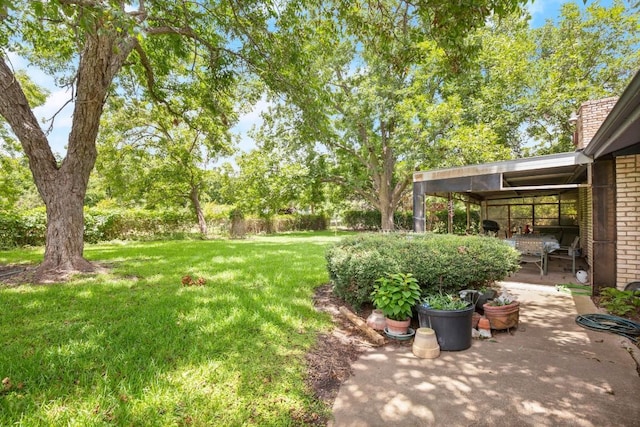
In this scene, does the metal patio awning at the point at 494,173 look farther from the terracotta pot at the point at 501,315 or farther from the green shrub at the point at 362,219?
the green shrub at the point at 362,219

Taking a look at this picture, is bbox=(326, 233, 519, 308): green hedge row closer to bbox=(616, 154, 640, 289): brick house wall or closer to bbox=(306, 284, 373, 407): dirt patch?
bbox=(306, 284, 373, 407): dirt patch

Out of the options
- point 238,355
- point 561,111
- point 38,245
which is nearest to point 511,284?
point 238,355

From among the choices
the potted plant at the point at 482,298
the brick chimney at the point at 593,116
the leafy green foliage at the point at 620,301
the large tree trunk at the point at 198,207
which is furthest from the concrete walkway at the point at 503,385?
the large tree trunk at the point at 198,207

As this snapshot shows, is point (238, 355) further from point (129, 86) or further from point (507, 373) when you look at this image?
point (129, 86)

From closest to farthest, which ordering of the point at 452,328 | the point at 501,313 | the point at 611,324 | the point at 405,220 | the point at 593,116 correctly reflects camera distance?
the point at 452,328
the point at 501,313
the point at 611,324
the point at 593,116
the point at 405,220

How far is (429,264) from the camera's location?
3.81 metres

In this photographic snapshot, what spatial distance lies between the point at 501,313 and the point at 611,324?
5.10 ft

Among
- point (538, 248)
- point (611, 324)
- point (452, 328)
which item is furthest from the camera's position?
point (538, 248)

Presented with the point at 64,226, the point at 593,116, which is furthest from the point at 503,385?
the point at 64,226

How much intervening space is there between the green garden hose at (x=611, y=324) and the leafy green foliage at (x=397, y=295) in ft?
7.78

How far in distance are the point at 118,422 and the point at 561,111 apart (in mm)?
16883

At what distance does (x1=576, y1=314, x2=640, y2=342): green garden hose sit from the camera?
355 cm

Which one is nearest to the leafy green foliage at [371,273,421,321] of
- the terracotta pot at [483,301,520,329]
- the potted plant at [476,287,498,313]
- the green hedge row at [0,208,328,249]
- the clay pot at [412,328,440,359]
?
the clay pot at [412,328,440,359]

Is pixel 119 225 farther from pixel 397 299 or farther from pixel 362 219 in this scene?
pixel 362 219
